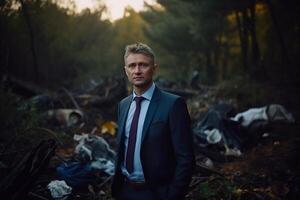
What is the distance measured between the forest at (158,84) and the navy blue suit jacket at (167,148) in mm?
2112

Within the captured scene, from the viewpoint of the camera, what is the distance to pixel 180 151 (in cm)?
279

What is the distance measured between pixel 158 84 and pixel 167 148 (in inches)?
646

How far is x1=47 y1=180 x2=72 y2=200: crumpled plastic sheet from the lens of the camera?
17.3ft

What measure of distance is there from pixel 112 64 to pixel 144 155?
128 ft

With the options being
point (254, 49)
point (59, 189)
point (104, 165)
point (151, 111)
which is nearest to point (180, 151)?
point (151, 111)

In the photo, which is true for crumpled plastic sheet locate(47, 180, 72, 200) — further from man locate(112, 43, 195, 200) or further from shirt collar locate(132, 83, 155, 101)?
shirt collar locate(132, 83, 155, 101)

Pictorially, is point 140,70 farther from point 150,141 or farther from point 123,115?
point 150,141

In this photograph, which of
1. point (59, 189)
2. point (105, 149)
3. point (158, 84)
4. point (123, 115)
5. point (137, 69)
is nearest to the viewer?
point (137, 69)

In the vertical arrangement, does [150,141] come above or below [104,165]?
above

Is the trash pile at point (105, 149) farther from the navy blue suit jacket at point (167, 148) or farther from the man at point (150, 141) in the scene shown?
the navy blue suit jacket at point (167, 148)

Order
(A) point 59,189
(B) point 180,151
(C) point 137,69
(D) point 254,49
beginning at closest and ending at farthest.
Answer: (B) point 180,151 < (C) point 137,69 < (A) point 59,189 < (D) point 254,49

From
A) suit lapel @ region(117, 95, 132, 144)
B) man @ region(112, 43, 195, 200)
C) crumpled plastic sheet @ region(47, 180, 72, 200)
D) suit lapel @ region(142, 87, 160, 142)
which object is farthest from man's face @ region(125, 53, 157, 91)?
crumpled plastic sheet @ region(47, 180, 72, 200)

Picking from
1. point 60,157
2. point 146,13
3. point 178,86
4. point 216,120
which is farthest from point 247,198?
point 146,13

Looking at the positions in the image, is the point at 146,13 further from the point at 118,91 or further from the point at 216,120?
the point at 216,120
